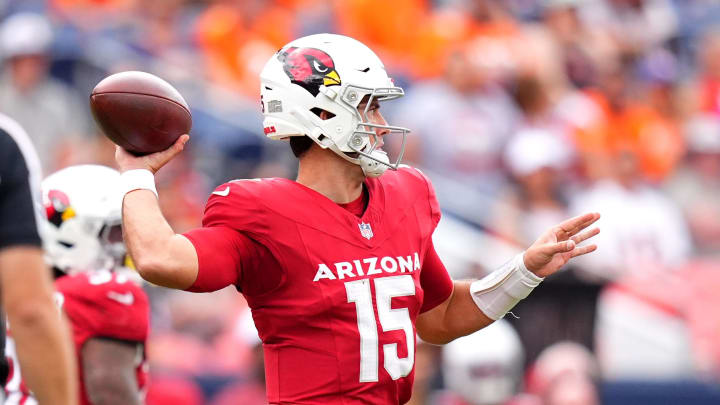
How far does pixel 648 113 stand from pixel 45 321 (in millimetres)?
8387

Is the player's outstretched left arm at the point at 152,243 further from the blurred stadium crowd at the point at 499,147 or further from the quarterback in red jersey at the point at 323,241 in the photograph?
the blurred stadium crowd at the point at 499,147

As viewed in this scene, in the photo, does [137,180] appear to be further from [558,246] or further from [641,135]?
[641,135]

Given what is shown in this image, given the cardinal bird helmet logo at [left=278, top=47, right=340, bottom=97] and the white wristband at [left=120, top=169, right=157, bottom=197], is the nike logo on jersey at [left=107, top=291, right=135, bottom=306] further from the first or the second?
the cardinal bird helmet logo at [left=278, top=47, right=340, bottom=97]

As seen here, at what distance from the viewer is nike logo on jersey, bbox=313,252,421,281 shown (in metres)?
Answer: 3.94

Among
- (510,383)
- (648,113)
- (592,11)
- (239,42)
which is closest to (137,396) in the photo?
(510,383)

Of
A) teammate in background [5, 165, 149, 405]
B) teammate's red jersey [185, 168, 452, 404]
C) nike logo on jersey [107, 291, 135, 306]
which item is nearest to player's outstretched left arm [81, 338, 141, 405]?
teammate in background [5, 165, 149, 405]

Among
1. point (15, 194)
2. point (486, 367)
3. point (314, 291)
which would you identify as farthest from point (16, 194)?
point (486, 367)

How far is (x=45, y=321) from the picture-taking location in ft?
11.4

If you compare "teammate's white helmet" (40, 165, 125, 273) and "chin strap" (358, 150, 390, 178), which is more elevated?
"chin strap" (358, 150, 390, 178)

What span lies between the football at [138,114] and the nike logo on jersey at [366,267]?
0.60 m

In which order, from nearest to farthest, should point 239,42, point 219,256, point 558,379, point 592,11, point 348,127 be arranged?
point 219,256 < point 348,127 < point 558,379 < point 239,42 < point 592,11

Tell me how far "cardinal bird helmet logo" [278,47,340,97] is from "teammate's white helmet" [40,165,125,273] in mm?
967

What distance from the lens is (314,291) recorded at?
3.92 m

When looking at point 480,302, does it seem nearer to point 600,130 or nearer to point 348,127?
point 348,127
